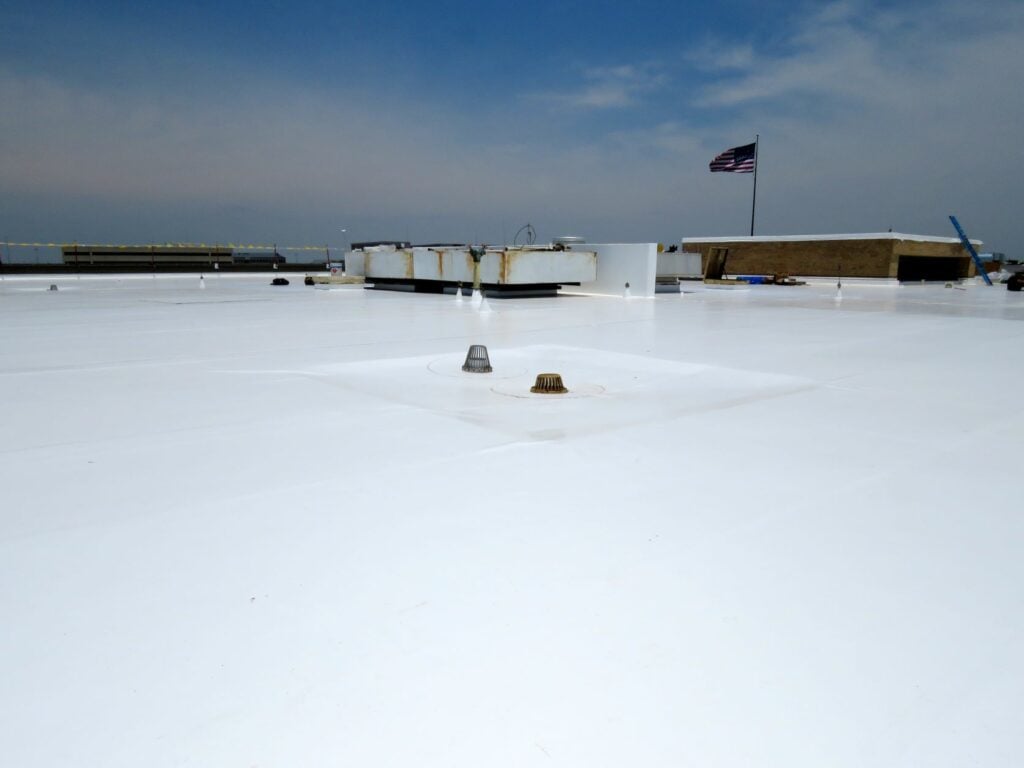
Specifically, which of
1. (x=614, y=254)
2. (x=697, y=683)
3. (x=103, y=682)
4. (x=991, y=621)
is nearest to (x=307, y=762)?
(x=103, y=682)

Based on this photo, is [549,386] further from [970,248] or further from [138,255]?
[138,255]

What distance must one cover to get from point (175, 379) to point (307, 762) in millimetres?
6239

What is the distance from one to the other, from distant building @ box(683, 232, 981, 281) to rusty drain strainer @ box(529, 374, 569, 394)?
31756 mm

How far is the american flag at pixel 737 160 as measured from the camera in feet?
116

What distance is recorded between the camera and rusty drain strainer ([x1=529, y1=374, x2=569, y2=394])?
666 cm

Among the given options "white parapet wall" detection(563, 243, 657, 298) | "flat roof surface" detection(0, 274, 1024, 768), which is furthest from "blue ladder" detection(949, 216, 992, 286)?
"flat roof surface" detection(0, 274, 1024, 768)

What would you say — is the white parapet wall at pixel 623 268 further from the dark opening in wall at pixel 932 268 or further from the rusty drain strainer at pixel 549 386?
the dark opening in wall at pixel 932 268

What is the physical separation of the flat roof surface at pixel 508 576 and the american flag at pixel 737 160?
105 feet

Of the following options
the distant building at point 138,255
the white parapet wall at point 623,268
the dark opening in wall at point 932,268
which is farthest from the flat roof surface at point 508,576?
the distant building at point 138,255

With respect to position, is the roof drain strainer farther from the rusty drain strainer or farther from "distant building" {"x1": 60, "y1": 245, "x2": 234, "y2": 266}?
"distant building" {"x1": 60, "y1": 245, "x2": 234, "y2": 266}

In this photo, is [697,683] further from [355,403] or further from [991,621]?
[355,403]

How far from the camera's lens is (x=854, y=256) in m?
36.0

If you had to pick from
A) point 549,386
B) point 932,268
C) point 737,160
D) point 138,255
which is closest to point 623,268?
point 549,386

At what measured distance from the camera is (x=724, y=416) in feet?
19.0
